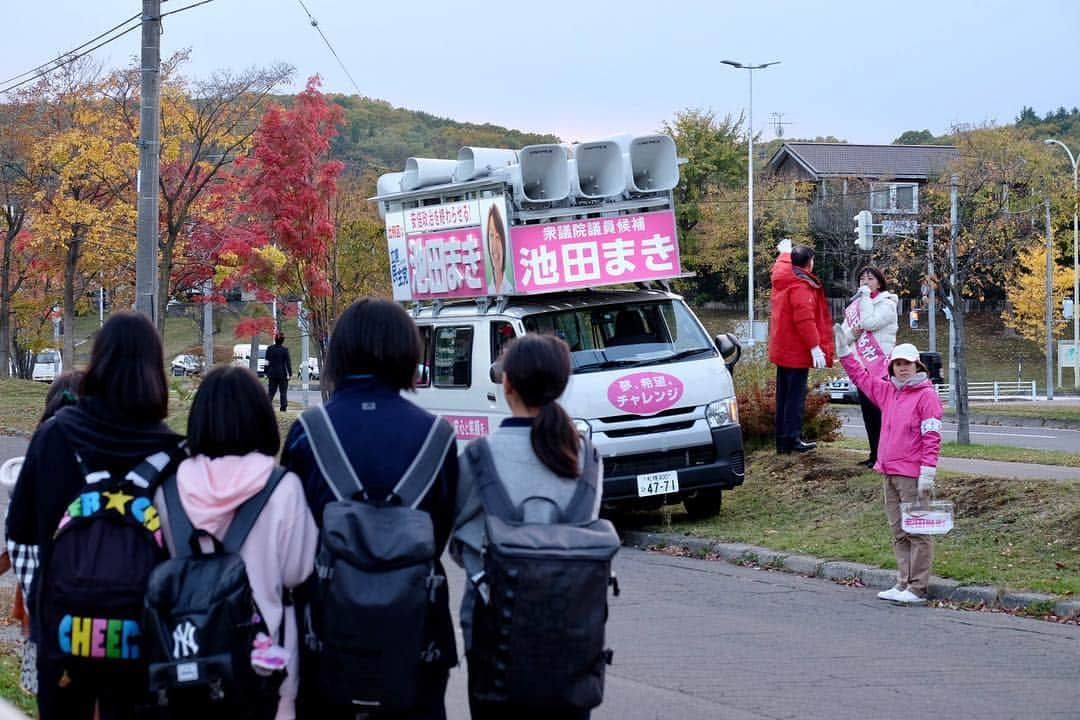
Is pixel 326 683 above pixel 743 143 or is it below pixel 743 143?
below

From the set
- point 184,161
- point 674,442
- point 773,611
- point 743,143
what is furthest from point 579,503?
point 743,143

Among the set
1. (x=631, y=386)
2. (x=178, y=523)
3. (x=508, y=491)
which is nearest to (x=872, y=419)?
(x=631, y=386)

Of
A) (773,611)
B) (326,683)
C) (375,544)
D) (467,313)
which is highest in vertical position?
(467,313)

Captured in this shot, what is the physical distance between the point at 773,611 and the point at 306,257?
587 inches

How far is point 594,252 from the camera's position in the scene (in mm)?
12117

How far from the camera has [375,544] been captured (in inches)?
144

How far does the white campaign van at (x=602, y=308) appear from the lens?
11609mm

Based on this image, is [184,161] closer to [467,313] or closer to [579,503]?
[467,313]

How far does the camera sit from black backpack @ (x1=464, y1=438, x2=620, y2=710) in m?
3.74

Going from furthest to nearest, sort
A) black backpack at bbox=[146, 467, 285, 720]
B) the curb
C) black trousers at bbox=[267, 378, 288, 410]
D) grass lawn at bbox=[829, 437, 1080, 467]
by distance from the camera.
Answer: black trousers at bbox=[267, 378, 288, 410] → grass lawn at bbox=[829, 437, 1080, 467] → the curb → black backpack at bbox=[146, 467, 285, 720]

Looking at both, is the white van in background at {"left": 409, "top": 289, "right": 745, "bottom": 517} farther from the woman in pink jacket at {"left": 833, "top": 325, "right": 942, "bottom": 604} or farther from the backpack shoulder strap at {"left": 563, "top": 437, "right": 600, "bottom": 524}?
the backpack shoulder strap at {"left": 563, "top": 437, "right": 600, "bottom": 524}

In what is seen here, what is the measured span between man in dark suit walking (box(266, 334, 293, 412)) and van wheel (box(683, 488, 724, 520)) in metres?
17.8

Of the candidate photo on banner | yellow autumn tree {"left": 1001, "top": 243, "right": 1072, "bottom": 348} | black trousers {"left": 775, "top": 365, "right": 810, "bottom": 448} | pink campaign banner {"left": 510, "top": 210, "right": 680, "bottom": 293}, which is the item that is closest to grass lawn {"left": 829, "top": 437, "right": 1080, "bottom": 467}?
black trousers {"left": 775, "top": 365, "right": 810, "bottom": 448}

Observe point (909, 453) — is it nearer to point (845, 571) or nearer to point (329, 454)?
point (845, 571)
